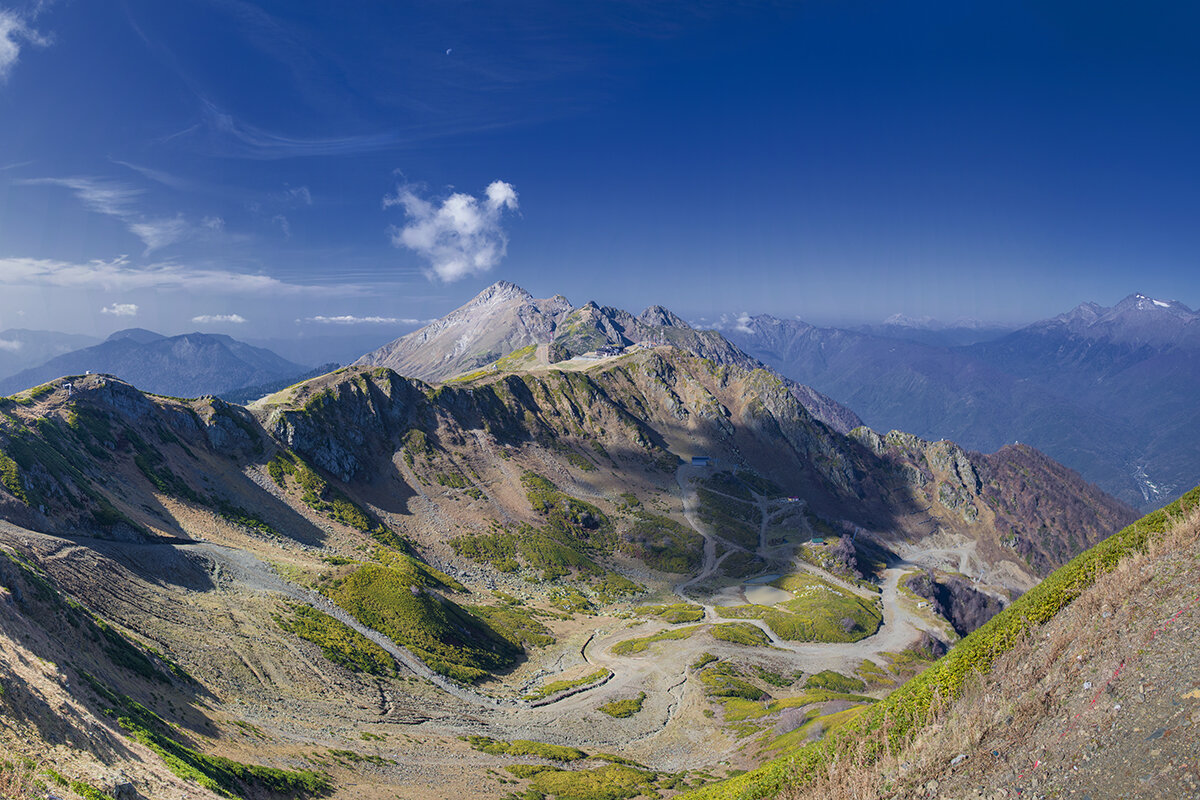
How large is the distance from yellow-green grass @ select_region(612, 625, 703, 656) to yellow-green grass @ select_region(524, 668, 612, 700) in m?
10.3

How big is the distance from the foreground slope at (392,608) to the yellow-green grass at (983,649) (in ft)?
96.4

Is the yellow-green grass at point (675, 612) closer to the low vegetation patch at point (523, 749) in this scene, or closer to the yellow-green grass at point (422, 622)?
the yellow-green grass at point (422, 622)

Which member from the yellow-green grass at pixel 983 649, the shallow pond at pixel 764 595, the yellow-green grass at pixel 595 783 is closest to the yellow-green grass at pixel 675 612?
the shallow pond at pixel 764 595

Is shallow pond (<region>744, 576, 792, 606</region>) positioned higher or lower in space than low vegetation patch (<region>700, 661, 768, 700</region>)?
lower

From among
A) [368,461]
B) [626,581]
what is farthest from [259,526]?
[626,581]

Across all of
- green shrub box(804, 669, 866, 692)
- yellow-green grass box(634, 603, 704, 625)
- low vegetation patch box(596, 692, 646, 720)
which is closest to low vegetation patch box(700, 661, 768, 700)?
low vegetation patch box(596, 692, 646, 720)

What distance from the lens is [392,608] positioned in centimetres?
7725

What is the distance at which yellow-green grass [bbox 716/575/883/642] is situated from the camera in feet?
367

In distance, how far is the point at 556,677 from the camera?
80.3m

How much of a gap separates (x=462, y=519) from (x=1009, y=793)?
148 meters

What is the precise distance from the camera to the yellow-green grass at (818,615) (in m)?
112

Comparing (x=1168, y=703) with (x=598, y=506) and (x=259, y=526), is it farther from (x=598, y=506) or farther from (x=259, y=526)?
(x=598, y=506)

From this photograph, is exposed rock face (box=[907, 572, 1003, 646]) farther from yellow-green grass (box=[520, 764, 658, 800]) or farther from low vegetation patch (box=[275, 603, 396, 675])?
low vegetation patch (box=[275, 603, 396, 675])

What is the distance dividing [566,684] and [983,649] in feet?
227
